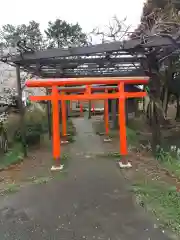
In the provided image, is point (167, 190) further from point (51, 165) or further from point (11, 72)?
point (11, 72)

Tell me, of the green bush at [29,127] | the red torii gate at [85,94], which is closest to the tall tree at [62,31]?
the green bush at [29,127]

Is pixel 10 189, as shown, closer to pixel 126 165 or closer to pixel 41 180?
pixel 41 180

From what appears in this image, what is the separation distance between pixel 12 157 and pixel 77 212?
4.21 metres

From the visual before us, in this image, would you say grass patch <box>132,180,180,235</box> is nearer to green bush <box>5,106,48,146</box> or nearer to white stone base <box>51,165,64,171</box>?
white stone base <box>51,165,64,171</box>

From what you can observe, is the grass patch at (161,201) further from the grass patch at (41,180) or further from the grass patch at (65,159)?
the grass patch at (65,159)

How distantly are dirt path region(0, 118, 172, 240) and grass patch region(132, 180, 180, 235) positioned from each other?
191 mm

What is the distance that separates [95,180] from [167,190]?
1.69 meters

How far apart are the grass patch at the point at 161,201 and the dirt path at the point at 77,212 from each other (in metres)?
0.19

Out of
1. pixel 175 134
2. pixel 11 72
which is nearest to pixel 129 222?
pixel 175 134

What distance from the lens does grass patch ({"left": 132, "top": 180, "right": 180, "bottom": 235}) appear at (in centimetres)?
366

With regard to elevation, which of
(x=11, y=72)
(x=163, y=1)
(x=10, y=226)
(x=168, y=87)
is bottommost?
(x=10, y=226)

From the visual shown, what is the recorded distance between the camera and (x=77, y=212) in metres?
4.15

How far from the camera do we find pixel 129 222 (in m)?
3.75

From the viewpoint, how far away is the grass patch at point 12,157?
7.23m
